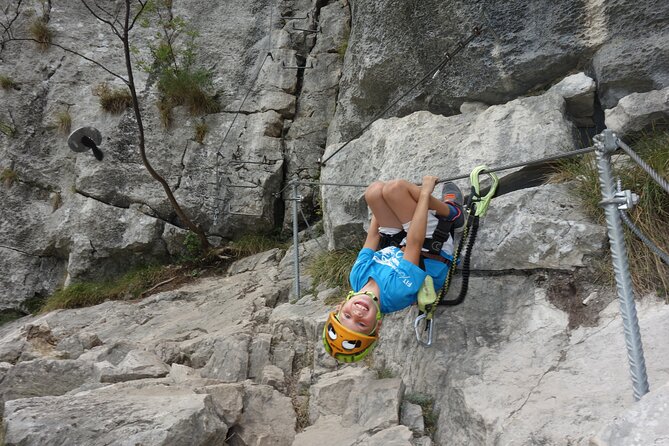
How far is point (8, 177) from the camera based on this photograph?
7949mm

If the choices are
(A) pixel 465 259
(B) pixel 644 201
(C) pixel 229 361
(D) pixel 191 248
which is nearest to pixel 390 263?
(A) pixel 465 259

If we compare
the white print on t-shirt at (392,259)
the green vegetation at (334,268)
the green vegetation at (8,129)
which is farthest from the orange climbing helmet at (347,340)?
the green vegetation at (8,129)

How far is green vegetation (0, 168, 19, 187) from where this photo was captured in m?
7.94

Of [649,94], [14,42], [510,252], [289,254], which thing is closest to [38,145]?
[14,42]

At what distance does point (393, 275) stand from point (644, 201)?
1607mm

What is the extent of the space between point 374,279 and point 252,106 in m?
5.29

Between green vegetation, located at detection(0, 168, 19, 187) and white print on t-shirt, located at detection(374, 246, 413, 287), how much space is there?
7100 millimetres

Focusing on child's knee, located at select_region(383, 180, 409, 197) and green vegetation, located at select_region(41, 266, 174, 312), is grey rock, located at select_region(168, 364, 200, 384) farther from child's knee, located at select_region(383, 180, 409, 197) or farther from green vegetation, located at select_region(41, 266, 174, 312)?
green vegetation, located at select_region(41, 266, 174, 312)

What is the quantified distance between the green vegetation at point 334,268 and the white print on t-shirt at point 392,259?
163 cm

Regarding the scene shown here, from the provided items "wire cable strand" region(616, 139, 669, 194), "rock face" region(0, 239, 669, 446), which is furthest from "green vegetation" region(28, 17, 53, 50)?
"wire cable strand" region(616, 139, 669, 194)

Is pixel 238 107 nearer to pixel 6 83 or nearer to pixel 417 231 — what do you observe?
pixel 6 83

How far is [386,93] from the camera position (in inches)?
230

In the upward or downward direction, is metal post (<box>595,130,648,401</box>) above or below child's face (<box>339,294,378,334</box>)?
above

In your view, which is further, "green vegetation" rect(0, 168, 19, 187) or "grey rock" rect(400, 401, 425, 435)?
"green vegetation" rect(0, 168, 19, 187)
